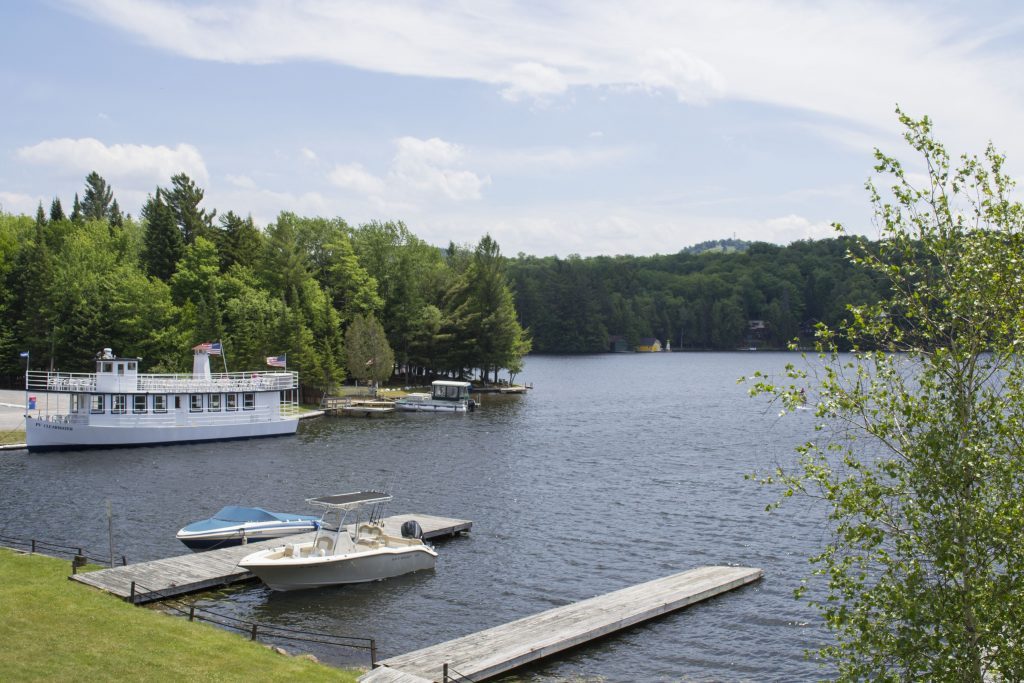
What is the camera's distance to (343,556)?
3200 cm

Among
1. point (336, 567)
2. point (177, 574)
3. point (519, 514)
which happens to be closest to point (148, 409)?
point (519, 514)

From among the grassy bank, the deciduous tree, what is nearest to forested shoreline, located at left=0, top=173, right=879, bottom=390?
the grassy bank

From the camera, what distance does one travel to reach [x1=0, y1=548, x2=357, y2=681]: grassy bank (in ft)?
67.2

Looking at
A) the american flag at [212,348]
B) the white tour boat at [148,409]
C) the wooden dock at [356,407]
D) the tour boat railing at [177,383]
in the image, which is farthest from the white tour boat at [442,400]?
the american flag at [212,348]

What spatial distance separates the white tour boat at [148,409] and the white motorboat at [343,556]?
36.9 m

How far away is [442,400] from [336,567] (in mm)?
64552

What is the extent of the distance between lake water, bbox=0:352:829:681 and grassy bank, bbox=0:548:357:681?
3.41 metres

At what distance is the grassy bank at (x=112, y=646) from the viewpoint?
20484mm

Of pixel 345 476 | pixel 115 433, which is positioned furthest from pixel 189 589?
pixel 115 433

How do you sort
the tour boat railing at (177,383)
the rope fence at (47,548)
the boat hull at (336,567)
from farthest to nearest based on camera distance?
the tour boat railing at (177,383), the rope fence at (47,548), the boat hull at (336,567)

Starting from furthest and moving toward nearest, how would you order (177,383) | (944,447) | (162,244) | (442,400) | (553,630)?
1. (162,244)
2. (442,400)
3. (177,383)
4. (553,630)
5. (944,447)

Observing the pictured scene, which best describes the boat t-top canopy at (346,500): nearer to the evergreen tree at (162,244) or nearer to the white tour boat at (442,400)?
the white tour boat at (442,400)

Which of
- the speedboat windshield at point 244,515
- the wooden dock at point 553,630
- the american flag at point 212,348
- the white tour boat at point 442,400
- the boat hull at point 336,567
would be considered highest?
the american flag at point 212,348

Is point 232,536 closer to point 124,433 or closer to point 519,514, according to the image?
point 519,514
